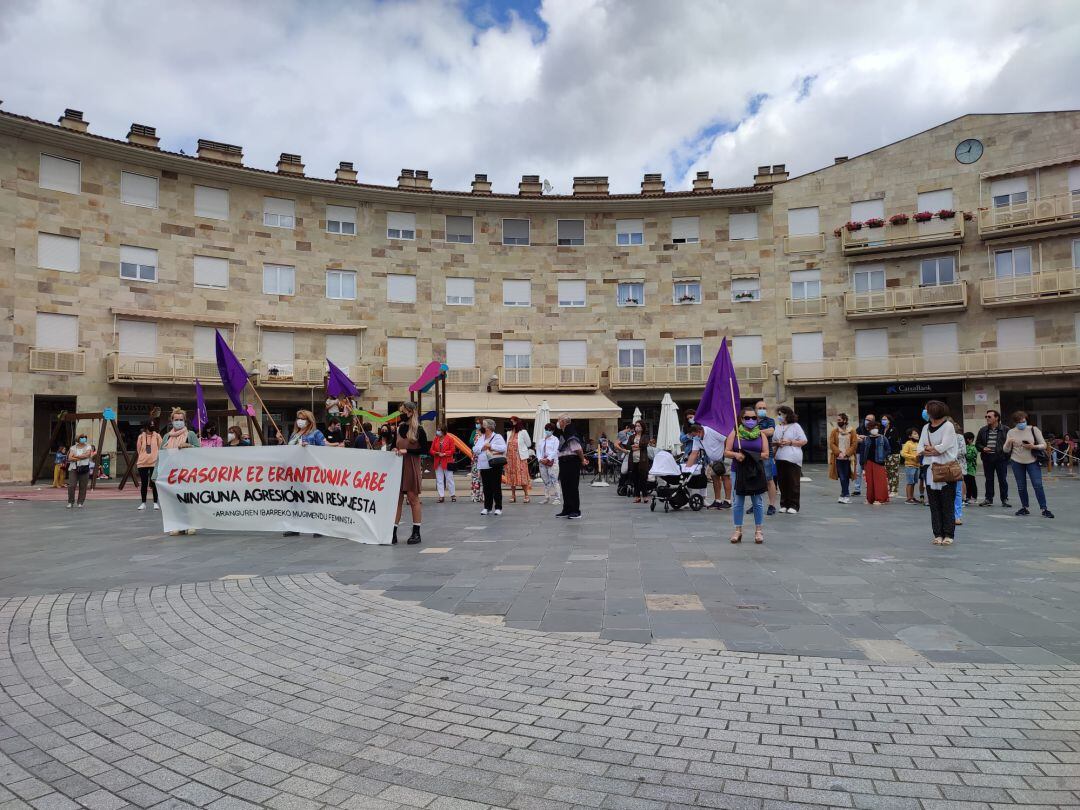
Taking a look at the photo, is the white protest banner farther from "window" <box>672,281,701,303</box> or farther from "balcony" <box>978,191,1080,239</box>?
"balcony" <box>978,191,1080,239</box>

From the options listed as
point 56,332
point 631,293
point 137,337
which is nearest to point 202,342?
point 137,337

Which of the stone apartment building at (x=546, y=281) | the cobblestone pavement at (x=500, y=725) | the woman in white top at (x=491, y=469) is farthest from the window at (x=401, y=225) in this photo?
the cobblestone pavement at (x=500, y=725)

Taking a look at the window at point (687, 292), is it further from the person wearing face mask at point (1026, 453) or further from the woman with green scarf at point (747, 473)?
the woman with green scarf at point (747, 473)

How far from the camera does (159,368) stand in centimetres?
2756

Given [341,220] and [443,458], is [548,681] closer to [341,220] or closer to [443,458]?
[443,458]

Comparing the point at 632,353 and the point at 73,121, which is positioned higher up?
the point at 73,121

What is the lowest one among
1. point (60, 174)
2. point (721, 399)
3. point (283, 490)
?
point (283, 490)

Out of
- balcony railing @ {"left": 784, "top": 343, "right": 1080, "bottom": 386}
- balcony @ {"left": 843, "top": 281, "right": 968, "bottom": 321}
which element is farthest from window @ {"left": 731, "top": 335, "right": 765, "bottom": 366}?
balcony @ {"left": 843, "top": 281, "right": 968, "bottom": 321}

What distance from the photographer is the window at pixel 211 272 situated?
2906 cm

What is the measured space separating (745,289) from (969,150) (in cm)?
1150

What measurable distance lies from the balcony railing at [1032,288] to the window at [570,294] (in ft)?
59.1

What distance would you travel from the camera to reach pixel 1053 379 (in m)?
29.4

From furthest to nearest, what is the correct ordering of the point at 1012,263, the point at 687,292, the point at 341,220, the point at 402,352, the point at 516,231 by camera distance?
the point at 516,231 < the point at 687,292 < the point at 341,220 < the point at 402,352 < the point at 1012,263

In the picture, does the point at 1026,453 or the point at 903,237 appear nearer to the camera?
the point at 1026,453
